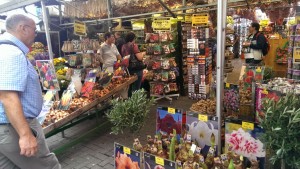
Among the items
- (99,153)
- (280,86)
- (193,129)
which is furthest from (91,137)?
(280,86)

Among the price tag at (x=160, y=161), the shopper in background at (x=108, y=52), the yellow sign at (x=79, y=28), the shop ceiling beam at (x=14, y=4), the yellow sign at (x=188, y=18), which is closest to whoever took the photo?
the price tag at (x=160, y=161)

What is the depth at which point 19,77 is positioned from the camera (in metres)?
1.85

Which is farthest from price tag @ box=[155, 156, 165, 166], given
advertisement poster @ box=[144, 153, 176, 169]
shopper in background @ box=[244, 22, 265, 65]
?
shopper in background @ box=[244, 22, 265, 65]

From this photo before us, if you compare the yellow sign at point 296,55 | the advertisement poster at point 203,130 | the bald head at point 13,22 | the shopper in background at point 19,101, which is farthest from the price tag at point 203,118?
the yellow sign at point 296,55

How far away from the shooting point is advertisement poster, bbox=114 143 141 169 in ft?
6.96

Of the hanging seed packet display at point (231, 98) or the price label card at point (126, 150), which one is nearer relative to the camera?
the price label card at point (126, 150)

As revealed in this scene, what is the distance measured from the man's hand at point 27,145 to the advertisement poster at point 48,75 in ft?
6.08

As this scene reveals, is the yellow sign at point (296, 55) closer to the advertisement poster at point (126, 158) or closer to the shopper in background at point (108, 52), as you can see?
the shopper in background at point (108, 52)

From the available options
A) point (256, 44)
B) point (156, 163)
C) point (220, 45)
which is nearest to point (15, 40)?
point (156, 163)

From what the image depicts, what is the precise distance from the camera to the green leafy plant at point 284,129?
1.57m

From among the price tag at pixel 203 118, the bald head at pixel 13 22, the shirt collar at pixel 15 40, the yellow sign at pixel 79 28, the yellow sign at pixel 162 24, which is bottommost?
the price tag at pixel 203 118

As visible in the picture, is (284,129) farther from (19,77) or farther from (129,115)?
(19,77)

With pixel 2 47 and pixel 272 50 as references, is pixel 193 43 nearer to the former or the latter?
pixel 272 50

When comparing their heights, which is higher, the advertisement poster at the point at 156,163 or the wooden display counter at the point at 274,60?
the wooden display counter at the point at 274,60
